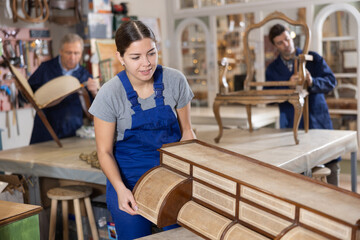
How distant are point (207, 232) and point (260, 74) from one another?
5750mm

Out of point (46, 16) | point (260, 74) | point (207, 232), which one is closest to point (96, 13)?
point (46, 16)

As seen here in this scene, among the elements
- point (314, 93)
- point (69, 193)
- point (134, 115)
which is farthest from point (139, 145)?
point (314, 93)

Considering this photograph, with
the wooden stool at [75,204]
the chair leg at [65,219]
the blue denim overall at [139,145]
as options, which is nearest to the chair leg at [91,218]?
the wooden stool at [75,204]

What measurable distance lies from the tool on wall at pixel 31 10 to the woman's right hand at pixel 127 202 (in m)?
4.09

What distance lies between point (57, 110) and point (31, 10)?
201 centimetres

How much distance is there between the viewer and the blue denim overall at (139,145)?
1929 millimetres

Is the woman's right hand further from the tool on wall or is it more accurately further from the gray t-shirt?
the tool on wall

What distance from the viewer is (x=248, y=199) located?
134 centimetres

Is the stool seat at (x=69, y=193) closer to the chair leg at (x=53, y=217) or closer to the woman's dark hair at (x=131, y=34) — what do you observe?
the chair leg at (x=53, y=217)

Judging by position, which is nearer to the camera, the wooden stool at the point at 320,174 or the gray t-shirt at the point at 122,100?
the gray t-shirt at the point at 122,100

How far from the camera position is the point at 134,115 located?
1.94 m

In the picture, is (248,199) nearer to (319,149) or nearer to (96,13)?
(319,149)

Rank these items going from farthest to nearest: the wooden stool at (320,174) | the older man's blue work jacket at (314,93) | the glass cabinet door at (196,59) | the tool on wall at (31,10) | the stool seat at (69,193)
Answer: the glass cabinet door at (196,59), the tool on wall at (31,10), the older man's blue work jacket at (314,93), the wooden stool at (320,174), the stool seat at (69,193)

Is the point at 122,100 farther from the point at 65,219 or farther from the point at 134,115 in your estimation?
the point at 65,219
